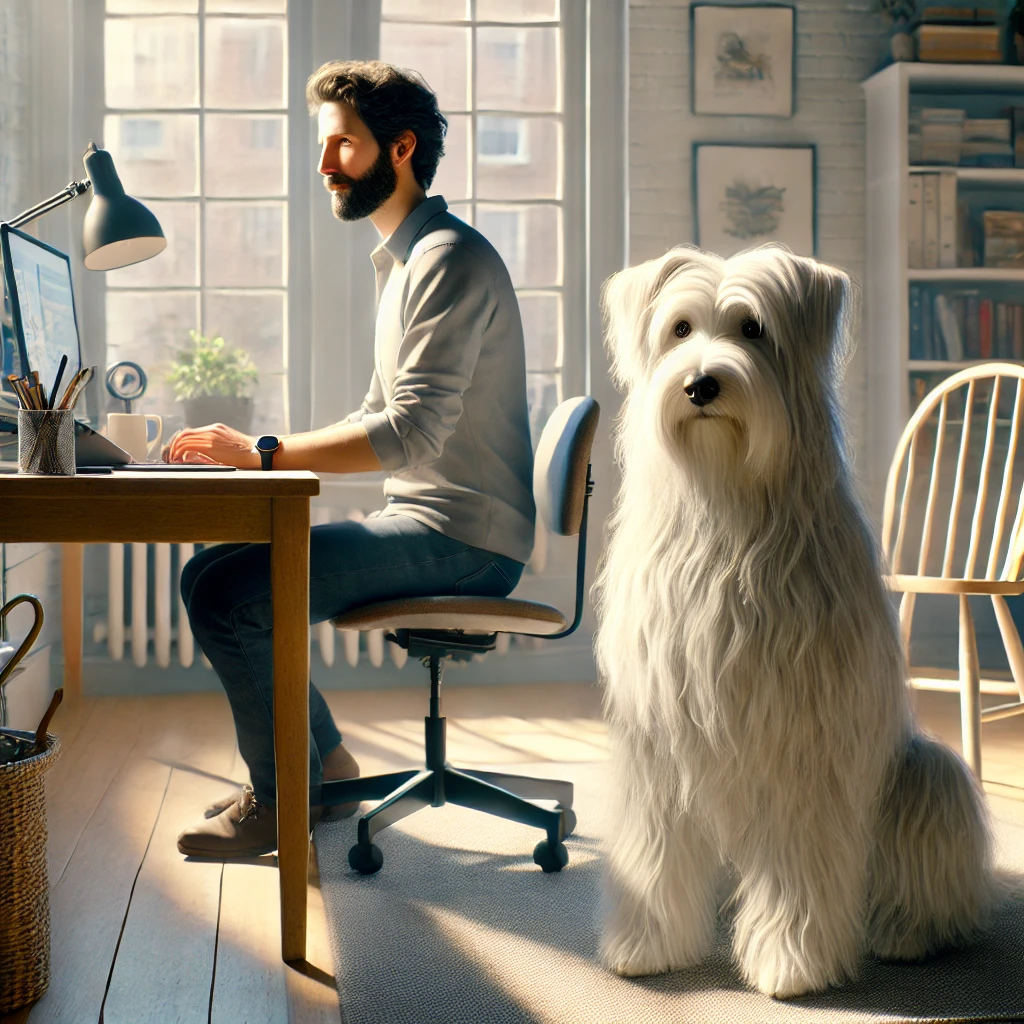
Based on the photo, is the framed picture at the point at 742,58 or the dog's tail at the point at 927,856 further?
Answer: the framed picture at the point at 742,58

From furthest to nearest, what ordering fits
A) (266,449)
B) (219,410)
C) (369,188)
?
(219,410)
(369,188)
(266,449)

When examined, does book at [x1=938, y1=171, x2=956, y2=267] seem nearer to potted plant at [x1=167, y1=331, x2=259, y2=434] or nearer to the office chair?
the office chair

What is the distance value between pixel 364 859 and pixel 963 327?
2.76 meters

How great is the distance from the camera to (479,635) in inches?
74.2

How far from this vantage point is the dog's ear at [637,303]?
1.36 meters

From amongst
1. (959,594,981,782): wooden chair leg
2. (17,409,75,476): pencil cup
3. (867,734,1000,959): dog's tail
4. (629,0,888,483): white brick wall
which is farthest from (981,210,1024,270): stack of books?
(17,409,75,476): pencil cup

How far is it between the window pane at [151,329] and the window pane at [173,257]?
0.13 feet

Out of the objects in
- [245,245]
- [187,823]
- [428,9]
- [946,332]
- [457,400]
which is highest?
[428,9]

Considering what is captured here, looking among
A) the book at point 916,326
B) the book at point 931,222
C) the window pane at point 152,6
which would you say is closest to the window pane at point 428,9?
the window pane at point 152,6

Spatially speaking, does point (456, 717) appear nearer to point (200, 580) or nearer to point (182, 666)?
point (182, 666)

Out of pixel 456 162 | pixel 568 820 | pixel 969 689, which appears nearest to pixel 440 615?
pixel 568 820

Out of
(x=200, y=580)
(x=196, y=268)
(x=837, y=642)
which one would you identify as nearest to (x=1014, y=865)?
(x=837, y=642)

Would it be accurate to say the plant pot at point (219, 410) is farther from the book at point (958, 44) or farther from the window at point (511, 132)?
the book at point (958, 44)

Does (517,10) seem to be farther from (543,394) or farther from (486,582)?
(486,582)
